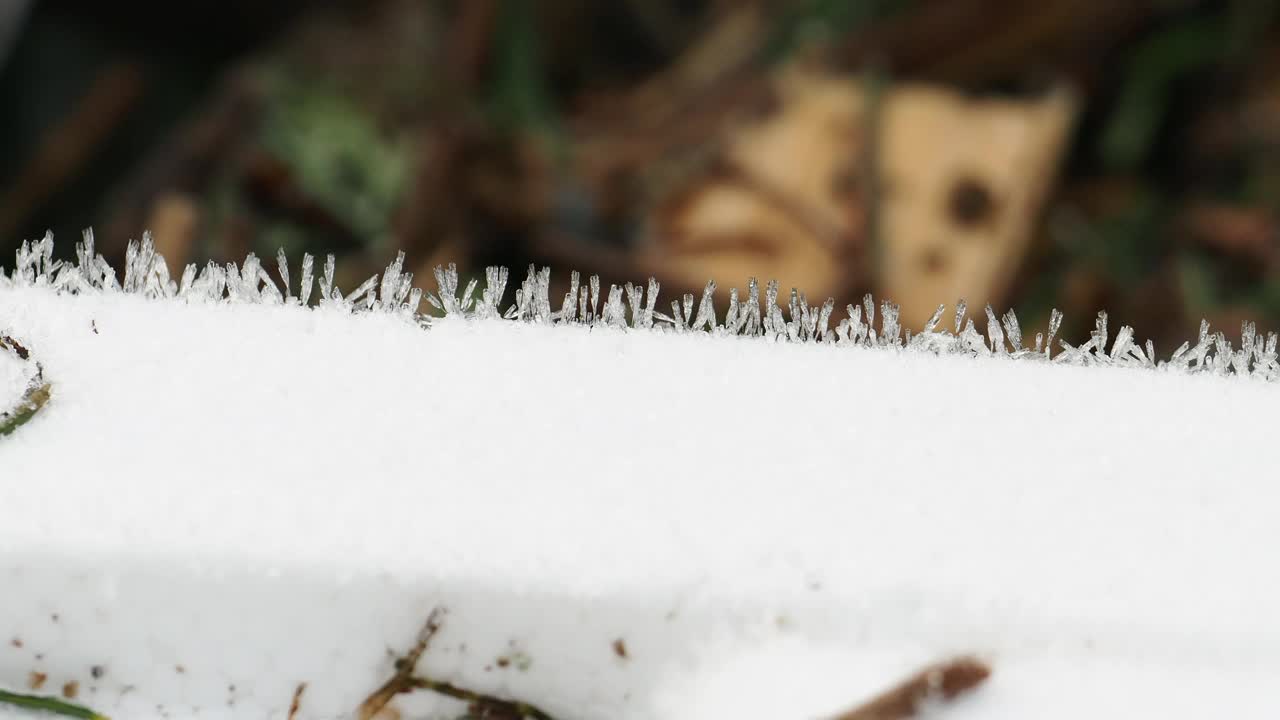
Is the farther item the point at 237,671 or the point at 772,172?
the point at 772,172

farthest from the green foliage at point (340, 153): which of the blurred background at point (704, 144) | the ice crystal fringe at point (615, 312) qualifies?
the ice crystal fringe at point (615, 312)

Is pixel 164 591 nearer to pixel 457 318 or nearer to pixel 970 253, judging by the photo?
pixel 457 318

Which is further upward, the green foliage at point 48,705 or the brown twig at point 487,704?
the brown twig at point 487,704

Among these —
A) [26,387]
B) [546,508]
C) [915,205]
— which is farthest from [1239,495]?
[915,205]

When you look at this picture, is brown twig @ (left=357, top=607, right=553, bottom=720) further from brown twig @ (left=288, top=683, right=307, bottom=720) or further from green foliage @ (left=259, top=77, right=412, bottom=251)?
green foliage @ (left=259, top=77, right=412, bottom=251)

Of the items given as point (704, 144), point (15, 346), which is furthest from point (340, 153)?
point (15, 346)

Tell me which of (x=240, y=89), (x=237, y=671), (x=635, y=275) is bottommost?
(x=237, y=671)

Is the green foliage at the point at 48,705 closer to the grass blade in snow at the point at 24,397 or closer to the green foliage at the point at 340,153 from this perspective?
the grass blade in snow at the point at 24,397
